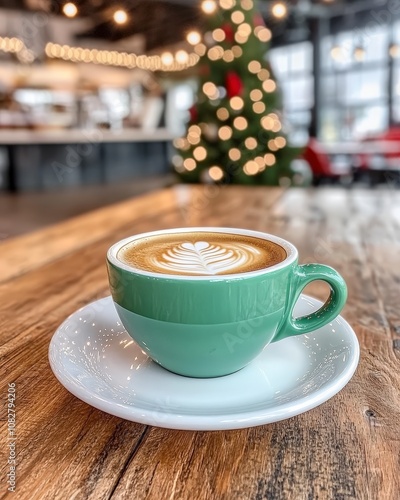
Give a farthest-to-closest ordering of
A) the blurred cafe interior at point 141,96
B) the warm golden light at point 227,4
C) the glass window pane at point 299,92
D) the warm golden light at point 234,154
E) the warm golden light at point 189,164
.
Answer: the glass window pane at point 299,92, the blurred cafe interior at point 141,96, the warm golden light at point 189,164, the warm golden light at point 234,154, the warm golden light at point 227,4

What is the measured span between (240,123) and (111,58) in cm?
580

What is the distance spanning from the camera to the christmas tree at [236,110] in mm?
4211

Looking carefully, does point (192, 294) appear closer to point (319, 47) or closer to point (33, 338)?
point (33, 338)

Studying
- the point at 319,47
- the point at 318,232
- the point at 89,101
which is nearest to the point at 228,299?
the point at 318,232

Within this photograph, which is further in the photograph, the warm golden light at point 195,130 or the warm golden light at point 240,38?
the warm golden light at point 195,130

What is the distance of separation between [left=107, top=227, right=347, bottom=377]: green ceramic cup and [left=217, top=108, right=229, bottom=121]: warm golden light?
156 inches

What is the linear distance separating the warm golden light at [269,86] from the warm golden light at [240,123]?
364 millimetres

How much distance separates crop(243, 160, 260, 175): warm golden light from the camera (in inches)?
167

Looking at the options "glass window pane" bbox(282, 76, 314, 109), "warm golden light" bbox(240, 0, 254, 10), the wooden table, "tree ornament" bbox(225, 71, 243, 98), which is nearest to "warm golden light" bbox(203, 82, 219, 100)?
"tree ornament" bbox(225, 71, 243, 98)

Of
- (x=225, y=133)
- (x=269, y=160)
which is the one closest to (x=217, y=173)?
(x=225, y=133)

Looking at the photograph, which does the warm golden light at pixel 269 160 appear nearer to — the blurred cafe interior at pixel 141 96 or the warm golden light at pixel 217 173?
the warm golden light at pixel 217 173

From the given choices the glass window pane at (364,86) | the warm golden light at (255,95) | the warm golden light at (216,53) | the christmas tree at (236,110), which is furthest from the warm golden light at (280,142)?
the glass window pane at (364,86)

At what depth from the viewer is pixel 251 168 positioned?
4.25 metres

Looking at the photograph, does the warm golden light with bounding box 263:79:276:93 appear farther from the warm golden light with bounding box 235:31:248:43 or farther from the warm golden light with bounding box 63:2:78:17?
the warm golden light with bounding box 63:2:78:17
